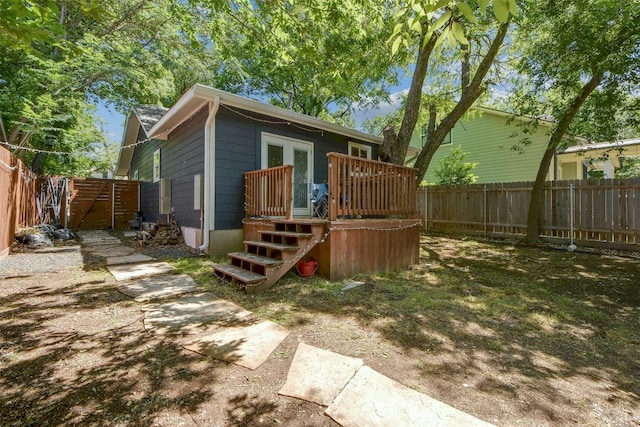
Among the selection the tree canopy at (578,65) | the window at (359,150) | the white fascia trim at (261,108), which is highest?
the tree canopy at (578,65)

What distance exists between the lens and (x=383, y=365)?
2.23 m

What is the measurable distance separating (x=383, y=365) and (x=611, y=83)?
8.08 metres

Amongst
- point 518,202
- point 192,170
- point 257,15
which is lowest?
point 518,202

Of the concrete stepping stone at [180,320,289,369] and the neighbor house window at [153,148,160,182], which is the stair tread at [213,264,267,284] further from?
the neighbor house window at [153,148,160,182]

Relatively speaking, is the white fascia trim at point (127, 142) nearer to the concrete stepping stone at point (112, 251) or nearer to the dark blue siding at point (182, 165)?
the dark blue siding at point (182, 165)

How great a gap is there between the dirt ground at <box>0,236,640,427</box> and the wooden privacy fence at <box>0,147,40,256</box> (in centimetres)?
272

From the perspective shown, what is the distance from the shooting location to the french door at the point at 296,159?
711cm

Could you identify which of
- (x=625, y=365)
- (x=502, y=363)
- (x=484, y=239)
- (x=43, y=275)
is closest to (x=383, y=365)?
(x=502, y=363)

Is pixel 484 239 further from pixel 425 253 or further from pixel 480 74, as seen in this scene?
pixel 480 74

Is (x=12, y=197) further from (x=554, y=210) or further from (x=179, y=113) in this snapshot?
(x=554, y=210)

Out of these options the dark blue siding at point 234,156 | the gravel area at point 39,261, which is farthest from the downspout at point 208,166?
the gravel area at point 39,261

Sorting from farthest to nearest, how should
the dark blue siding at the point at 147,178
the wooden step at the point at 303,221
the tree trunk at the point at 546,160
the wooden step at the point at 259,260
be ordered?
the dark blue siding at the point at 147,178 < the tree trunk at the point at 546,160 < the wooden step at the point at 303,221 < the wooden step at the point at 259,260

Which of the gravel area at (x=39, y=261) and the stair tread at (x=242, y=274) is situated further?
the gravel area at (x=39, y=261)

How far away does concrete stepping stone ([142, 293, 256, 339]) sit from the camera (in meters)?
2.84
